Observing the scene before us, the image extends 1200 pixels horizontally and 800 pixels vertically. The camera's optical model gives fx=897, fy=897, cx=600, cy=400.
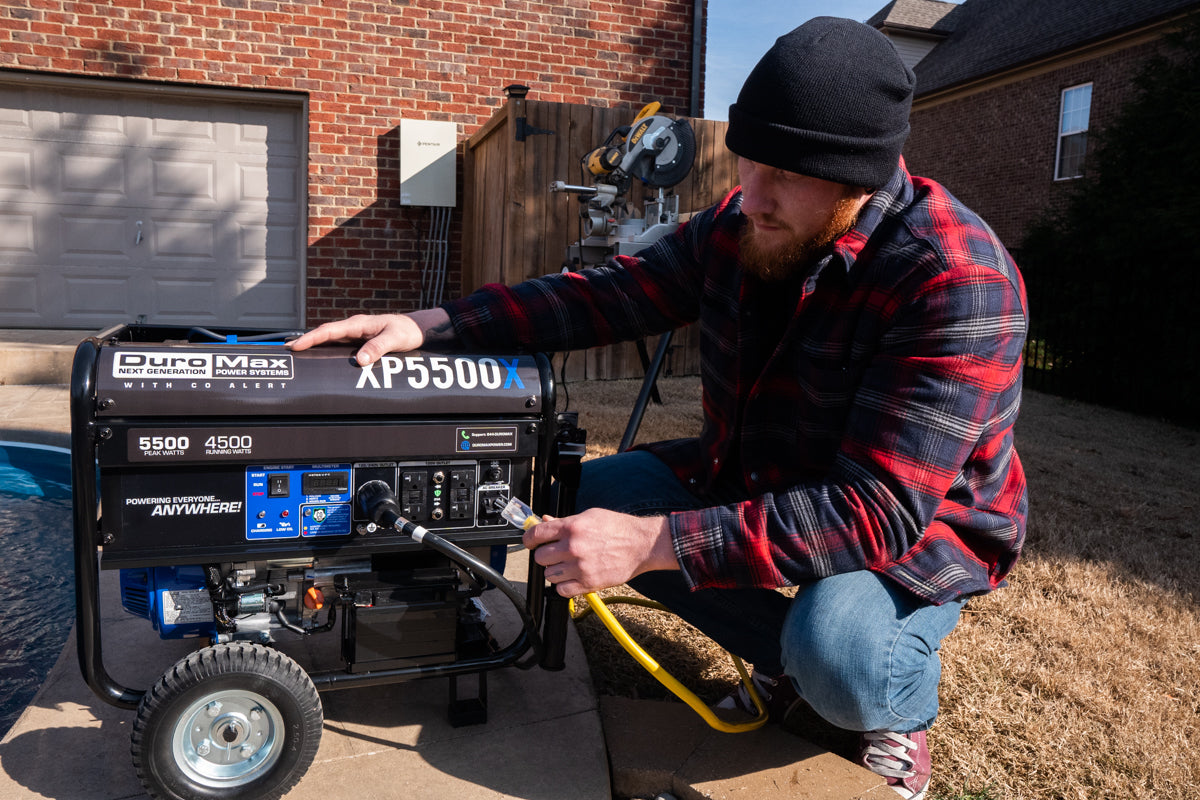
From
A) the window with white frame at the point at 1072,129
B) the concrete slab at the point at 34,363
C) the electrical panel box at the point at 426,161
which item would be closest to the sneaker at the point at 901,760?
the concrete slab at the point at 34,363

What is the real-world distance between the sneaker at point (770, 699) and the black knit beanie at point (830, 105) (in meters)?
1.06

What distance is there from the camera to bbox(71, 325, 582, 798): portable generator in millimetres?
1430

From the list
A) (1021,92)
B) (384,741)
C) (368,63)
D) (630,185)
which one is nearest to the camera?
(384,741)

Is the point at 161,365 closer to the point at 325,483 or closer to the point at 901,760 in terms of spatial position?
the point at 325,483

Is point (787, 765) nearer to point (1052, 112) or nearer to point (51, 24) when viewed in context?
point (51, 24)

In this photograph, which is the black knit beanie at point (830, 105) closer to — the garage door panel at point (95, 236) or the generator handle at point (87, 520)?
the generator handle at point (87, 520)

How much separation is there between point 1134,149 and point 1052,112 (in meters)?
7.74

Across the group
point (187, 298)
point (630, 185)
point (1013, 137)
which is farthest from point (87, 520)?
point (1013, 137)

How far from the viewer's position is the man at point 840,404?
142 cm

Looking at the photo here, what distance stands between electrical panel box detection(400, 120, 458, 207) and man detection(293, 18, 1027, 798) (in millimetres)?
5593

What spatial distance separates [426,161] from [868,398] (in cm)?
617

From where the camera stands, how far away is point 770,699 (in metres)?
1.93

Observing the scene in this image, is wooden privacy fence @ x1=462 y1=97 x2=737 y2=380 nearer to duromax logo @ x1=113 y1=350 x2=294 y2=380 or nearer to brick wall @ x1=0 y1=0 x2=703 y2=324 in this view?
brick wall @ x1=0 y1=0 x2=703 y2=324

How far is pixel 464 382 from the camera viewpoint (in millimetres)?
1585
